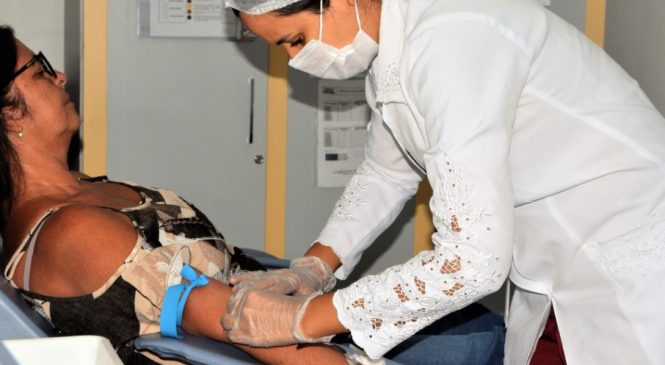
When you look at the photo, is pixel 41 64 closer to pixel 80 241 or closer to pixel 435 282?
pixel 80 241

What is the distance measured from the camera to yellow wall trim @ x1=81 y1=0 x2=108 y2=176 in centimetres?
302

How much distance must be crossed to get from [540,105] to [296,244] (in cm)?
189

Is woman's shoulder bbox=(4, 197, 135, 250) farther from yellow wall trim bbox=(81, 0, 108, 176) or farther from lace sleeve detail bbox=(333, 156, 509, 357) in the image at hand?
yellow wall trim bbox=(81, 0, 108, 176)

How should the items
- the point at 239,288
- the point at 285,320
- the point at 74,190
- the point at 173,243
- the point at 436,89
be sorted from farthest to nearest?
the point at 74,190, the point at 173,243, the point at 239,288, the point at 285,320, the point at 436,89

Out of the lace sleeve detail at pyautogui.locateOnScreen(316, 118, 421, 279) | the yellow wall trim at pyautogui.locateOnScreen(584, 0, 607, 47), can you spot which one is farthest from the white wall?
the lace sleeve detail at pyautogui.locateOnScreen(316, 118, 421, 279)

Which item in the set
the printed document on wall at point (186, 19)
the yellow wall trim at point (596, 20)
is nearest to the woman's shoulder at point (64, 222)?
the printed document on wall at point (186, 19)

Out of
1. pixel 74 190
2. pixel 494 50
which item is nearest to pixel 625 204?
pixel 494 50

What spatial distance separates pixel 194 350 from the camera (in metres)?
1.68

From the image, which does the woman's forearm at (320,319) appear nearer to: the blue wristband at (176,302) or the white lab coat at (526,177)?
the white lab coat at (526,177)

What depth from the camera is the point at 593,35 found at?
3.36 m

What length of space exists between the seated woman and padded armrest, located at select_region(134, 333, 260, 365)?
0.02 meters

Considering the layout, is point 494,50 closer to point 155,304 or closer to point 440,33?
point 440,33

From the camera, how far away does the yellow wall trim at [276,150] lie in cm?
323

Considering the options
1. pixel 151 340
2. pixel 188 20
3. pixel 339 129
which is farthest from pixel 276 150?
pixel 151 340
